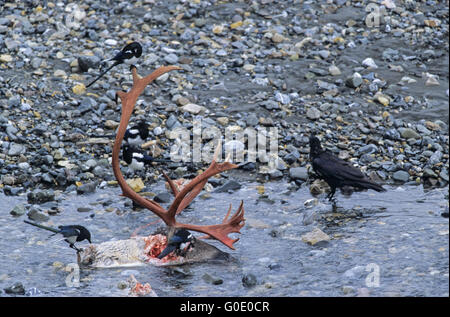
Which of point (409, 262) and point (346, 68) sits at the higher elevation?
point (346, 68)

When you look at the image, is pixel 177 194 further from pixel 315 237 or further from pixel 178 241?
pixel 315 237

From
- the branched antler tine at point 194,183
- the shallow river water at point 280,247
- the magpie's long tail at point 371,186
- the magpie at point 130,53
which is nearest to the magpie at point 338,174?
the magpie's long tail at point 371,186

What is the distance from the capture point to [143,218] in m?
9.59

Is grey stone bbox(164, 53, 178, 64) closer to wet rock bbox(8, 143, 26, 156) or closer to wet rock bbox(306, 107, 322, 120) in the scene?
wet rock bbox(306, 107, 322, 120)

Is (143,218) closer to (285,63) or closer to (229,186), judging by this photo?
(229,186)

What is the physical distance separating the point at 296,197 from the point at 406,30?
20.2 feet

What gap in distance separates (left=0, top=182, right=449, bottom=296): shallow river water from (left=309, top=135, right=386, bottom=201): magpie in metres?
0.26

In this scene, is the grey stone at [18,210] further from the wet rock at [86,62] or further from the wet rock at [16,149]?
the wet rock at [86,62]

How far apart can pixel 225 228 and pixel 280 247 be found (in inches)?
27.1

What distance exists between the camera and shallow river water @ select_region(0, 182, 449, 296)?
306 inches

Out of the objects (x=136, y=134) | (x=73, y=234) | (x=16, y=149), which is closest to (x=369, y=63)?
(x=136, y=134)

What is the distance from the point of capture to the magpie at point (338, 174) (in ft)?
32.6

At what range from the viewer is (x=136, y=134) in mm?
10758
